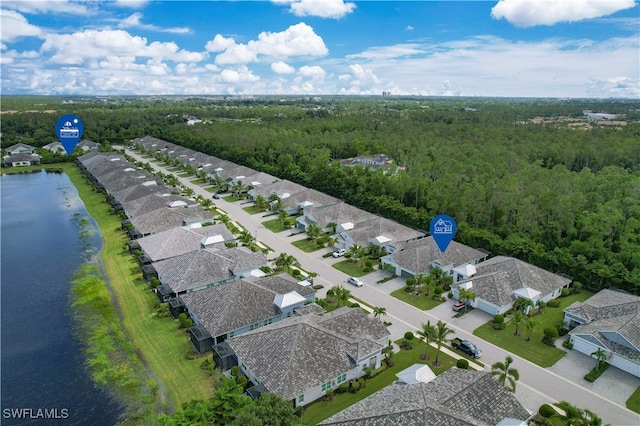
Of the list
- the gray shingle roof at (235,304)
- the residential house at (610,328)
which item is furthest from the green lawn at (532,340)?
the gray shingle roof at (235,304)

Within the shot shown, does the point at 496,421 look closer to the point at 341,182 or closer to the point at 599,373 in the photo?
the point at 599,373

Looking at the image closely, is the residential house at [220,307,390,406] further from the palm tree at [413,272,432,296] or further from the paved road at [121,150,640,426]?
the palm tree at [413,272,432,296]

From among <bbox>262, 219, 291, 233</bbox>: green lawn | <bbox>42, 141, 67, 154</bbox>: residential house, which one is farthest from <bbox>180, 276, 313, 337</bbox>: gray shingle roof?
<bbox>42, 141, 67, 154</bbox>: residential house

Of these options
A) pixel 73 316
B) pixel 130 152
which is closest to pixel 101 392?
pixel 73 316

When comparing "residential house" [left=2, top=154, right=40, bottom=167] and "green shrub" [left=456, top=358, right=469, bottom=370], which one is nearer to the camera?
"green shrub" [left=456, top=358, right=469, bottom=370]

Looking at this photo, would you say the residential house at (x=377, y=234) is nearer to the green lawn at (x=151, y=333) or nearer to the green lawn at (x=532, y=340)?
the green lawn at (x=532, y=340)
